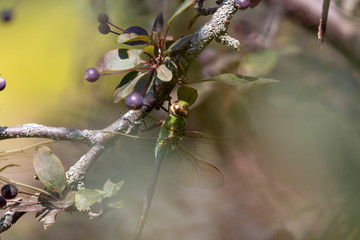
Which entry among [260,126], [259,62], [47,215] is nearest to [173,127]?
[47,215]

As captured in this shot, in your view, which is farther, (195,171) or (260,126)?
(260,126)

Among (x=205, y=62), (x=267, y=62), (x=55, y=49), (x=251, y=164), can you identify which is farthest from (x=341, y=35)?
(x=55, y=49)

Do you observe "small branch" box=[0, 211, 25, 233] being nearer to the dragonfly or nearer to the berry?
the berry

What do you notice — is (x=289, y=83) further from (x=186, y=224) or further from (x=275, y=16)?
(x=186, y=224)

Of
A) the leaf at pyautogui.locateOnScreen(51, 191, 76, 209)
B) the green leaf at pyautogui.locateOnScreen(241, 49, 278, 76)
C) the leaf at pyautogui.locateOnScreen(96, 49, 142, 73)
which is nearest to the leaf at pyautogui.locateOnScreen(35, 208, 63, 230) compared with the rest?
the leaf at pyautogui.locateOnScreen(51, 191, 76, 209)

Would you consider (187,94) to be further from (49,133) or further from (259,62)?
(259,62)
